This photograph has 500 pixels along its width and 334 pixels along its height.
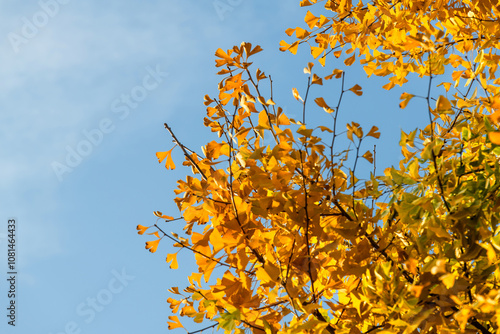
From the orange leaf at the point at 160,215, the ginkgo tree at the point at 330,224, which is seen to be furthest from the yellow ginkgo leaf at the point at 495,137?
the orange leaf at the point at 160,215

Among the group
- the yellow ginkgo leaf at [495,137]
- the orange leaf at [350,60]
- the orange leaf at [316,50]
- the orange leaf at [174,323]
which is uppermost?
the orange leaf at [350,60]

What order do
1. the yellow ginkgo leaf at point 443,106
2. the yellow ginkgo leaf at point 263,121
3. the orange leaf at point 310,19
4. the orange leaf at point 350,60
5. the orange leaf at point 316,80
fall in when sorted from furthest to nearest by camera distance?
the orange leaf at point 350,60
the orange leaf at point 310,19
the orange leaf at point 316,80
the yellow ginkgo leaf at point 263,121
the yellow ginkgo leaf at point 443,106

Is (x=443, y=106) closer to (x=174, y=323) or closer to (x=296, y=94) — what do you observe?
(x=296, y=94)

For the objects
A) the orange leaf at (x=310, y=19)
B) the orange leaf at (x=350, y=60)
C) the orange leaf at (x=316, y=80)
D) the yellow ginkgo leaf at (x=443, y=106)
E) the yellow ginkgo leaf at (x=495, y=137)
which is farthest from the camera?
the orange leaf at (x=350, y=60)

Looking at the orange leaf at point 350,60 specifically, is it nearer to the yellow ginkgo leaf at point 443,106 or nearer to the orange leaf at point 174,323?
the yellow ginkgo leaf at point 443,106

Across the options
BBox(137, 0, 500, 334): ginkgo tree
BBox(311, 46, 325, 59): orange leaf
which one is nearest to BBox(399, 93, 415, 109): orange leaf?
BBox(137, 0, 500, 334): ginkgo tree

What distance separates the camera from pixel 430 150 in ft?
5.20

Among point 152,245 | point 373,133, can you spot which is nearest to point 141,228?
point 152,245

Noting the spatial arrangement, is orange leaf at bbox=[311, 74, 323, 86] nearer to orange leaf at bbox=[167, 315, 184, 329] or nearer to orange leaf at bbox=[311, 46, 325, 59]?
orange leaf at bbox=[311, 46, 325, 59]

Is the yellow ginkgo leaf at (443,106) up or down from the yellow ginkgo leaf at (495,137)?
up

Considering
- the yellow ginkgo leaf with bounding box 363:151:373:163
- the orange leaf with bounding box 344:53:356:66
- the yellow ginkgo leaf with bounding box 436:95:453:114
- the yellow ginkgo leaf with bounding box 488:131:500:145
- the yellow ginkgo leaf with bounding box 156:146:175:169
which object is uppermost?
the orange leaf with bounding box 344:53:356:66

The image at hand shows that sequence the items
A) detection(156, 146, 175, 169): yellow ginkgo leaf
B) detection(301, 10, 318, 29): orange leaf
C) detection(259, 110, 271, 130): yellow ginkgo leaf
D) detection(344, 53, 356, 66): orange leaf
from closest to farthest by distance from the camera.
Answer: detection(259, 110, 271, 130): yellow ginkgo leaf → detection(156, 146, 175, 169): yellow ginkgo leaf → detection(301, 10, 318, 29): orange leaf → detection(344, 53, 356, 66): orange leaf

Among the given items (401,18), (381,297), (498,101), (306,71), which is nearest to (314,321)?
(381,297)

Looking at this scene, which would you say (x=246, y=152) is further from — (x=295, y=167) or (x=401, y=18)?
(x=401, y=18)
